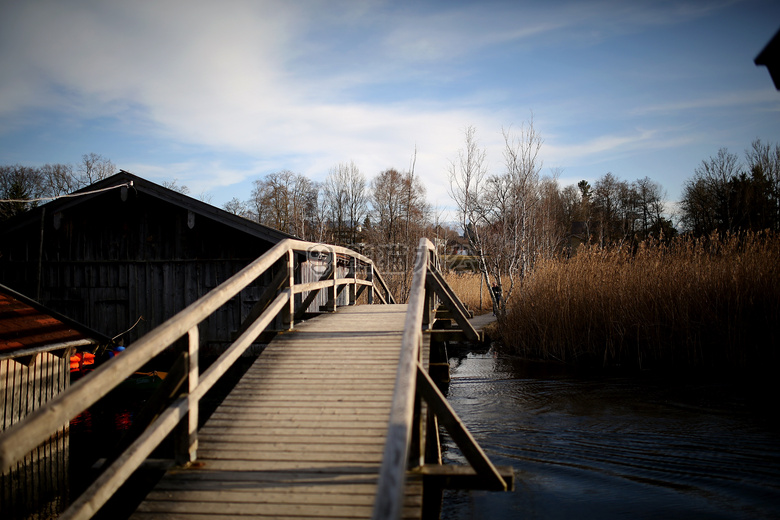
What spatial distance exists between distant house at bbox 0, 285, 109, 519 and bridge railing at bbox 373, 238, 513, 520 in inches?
215

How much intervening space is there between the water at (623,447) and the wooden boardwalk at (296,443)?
2642 mm

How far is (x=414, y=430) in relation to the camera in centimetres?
348

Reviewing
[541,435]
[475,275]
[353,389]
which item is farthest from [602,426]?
[475,275]

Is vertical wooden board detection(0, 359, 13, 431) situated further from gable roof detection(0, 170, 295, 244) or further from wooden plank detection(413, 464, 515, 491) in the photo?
wooden plank detection(413, 464, 515, 491)

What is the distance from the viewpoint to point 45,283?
41.2 feet

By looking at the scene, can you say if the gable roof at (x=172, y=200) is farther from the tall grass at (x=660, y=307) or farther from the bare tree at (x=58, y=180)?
the bare tree at (x=58, y=180)

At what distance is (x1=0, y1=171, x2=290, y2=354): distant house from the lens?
473 inches

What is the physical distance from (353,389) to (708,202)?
38.9 m

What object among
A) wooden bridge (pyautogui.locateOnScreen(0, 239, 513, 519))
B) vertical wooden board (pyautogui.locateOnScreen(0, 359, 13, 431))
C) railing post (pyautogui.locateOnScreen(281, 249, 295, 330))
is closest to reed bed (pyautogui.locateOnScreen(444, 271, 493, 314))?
railing post (pyautogui.locateOnScreen(281, 249, 295, 330))

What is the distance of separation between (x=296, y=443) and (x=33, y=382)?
18.8ft

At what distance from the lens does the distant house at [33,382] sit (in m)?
6.45

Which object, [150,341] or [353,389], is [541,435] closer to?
[353,389]

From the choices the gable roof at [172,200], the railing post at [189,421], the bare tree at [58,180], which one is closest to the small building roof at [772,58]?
the railing post at [189,421]

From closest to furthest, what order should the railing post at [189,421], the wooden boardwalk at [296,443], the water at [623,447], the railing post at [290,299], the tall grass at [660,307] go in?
1. the wooden boardwalk at [296,443]
2. the railing post at [189,421]
3. the railing post at [290,299]
4. the water at [623,447]
5. the tall grass at [660,307]
